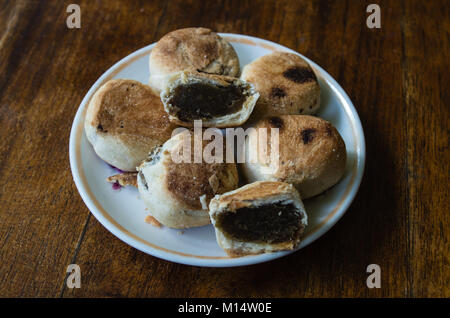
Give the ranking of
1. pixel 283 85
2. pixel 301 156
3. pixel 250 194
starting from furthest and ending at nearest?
pixel 283 85, pixel 301 156, pixel 250 194

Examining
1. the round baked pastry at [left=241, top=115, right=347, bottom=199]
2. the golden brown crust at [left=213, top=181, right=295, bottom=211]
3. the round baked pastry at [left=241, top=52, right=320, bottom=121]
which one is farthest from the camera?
the round baked pastry at [left=241, top=52, right=320, bottom=121]

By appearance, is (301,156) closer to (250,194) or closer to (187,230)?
(250,194)

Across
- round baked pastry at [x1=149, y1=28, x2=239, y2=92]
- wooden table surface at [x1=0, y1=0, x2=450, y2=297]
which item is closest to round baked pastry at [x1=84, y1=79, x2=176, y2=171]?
round baked pastry at [x1=149, y1=28, x2=239, y2=92]

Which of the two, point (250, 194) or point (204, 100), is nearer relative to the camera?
point (250, 194)

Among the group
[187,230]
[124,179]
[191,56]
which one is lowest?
[187,230]

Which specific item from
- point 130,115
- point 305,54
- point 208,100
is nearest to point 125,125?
point 130,115

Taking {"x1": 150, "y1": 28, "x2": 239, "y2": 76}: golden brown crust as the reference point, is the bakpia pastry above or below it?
below

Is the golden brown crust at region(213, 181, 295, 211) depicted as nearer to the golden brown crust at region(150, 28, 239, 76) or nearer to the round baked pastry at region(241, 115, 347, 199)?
the round baked pastry at region(241, 115, 347, 199)

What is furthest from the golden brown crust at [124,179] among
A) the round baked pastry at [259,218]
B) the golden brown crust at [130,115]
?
the round baked pastry at [259,218]

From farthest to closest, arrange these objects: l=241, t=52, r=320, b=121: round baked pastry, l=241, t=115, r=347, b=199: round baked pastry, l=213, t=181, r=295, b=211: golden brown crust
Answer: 1. l=241, t=52, r=320, b=121: round baked pastry
2. l=241, t=115, r=347, b=199: round baked pastry
3. l=213, t=181, r=295, b=211: golden brown crust
